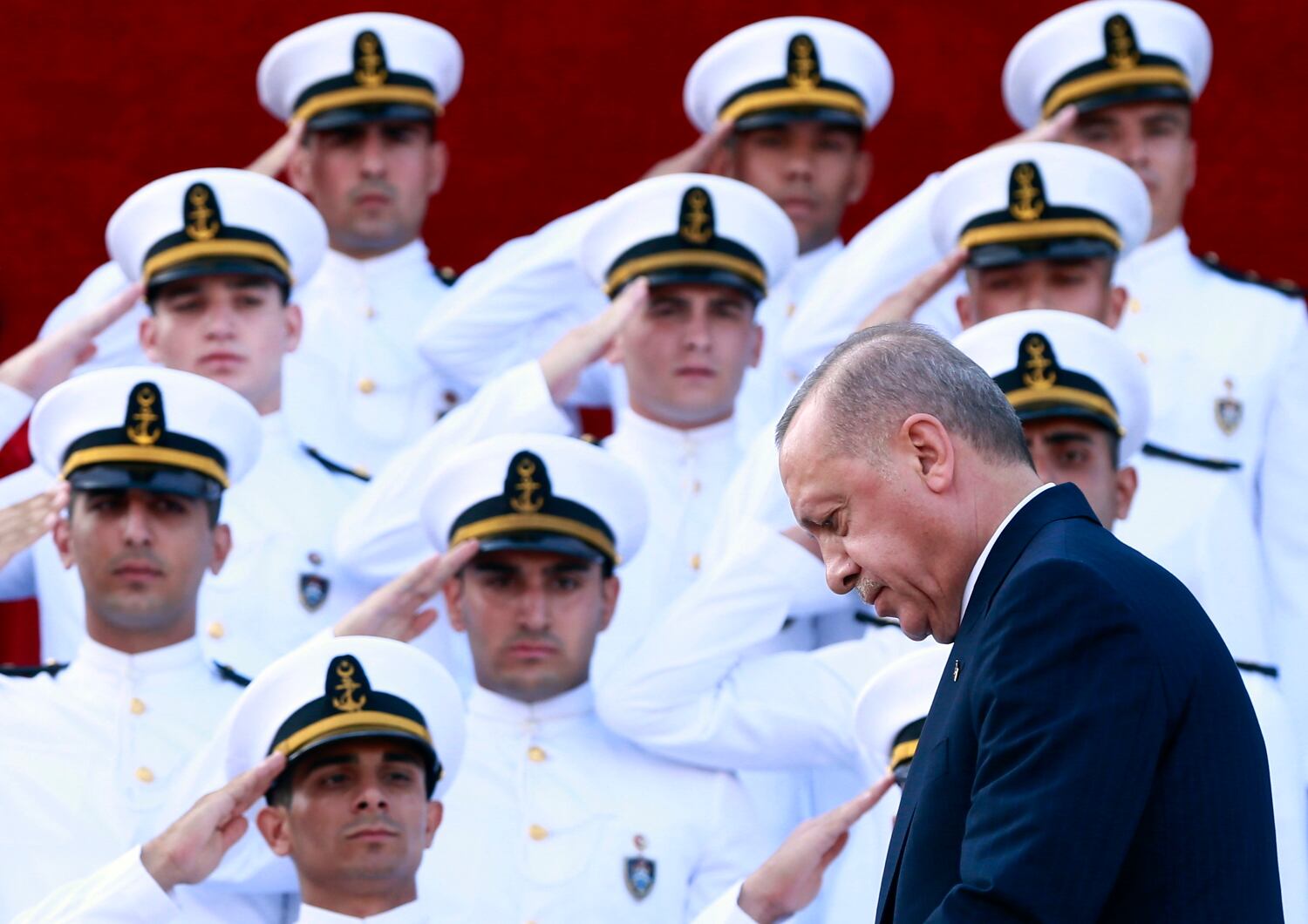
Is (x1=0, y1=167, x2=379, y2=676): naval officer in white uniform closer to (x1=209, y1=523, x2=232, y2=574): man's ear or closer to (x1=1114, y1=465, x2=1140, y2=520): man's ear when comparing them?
(x1=209, y1=523, x2=232, y2=574): man's ear

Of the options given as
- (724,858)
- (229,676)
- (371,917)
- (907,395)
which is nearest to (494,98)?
(229,676)

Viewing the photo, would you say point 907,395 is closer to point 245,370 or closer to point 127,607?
point 127,607

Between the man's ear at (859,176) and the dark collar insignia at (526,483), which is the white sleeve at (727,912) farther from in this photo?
the man's ear at (859,176)

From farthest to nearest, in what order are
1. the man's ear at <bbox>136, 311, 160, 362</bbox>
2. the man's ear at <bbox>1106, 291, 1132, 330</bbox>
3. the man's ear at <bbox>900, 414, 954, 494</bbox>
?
1. the man's ear at <bbox>136, 311, 160, 362</bbox>
2. the man's ear at <bbox>1106, 291, 1132, 330</bbox>
3. the man's ear at <bbox>900, 414, 954, 494</bbox>

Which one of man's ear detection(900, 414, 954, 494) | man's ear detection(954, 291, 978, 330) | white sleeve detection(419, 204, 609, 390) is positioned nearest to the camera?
man's ear detection(900, 414, 954, 494)

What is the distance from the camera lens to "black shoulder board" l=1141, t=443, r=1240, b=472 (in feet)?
15.7

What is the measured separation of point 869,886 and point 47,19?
382 cm

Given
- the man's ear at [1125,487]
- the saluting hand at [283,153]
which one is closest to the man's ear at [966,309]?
the man's ear at [1125,487]

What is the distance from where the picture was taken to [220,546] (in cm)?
458

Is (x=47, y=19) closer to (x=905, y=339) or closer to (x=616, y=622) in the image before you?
(x=616, y=622)

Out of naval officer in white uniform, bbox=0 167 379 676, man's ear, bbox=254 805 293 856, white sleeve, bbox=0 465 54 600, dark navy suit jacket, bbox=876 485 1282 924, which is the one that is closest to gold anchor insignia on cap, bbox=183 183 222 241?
naval officer in white uniform, bbox=0 167 379 676

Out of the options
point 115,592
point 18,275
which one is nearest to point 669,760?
point 115,592

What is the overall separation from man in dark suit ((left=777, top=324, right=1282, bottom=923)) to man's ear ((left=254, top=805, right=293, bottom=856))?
2.04m

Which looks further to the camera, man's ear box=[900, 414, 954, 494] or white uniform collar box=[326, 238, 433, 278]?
white uniform collar box=[326, 238, 433, 278]
